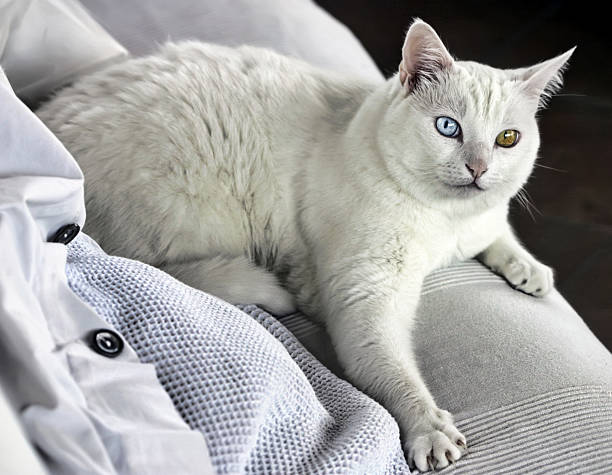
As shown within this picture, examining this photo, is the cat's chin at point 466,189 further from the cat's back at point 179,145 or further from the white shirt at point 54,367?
the white shirt at point 54,367

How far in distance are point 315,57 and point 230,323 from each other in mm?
1087

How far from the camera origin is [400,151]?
1.26m

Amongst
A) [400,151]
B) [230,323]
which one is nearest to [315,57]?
[400,151]

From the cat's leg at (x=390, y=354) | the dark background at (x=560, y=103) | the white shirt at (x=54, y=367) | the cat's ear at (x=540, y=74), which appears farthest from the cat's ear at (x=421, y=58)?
the dark background at (x=560, y=103)

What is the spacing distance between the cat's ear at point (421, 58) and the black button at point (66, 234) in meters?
0.65

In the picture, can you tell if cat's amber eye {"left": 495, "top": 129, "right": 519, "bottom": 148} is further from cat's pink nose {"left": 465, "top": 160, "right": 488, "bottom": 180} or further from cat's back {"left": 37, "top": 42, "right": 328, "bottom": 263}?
cat's back {"left": 37, "top": 42, "right": 328, "bottom": 263}

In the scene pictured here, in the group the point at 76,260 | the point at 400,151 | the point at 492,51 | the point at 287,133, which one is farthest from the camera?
the point at 492,51

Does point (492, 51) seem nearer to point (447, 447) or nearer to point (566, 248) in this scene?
point (566, 248)

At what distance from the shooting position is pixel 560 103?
116 inches

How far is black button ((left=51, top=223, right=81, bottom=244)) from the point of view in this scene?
0.87m

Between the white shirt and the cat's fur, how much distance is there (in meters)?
0.41

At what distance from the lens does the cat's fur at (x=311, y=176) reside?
1.22m

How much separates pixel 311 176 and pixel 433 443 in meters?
0.59

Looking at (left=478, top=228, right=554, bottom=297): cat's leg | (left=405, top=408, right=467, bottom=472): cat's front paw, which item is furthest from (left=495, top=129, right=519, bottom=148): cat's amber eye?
(left=405, top=408, right=467, bottom=472): cat's front paw
